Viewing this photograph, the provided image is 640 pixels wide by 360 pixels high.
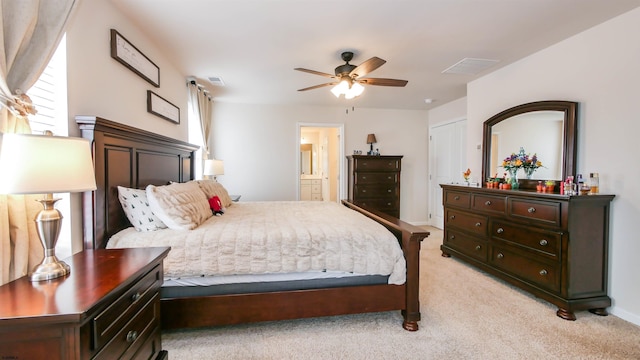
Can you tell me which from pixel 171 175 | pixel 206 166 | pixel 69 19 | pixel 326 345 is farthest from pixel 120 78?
pixel 326 345

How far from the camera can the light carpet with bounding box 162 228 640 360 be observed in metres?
1.75

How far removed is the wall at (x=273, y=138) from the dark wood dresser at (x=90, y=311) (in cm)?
367

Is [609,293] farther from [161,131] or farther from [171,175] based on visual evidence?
[161,131]

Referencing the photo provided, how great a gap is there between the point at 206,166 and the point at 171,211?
7.17ft

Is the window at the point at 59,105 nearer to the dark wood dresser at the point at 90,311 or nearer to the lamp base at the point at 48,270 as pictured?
the dark wood dresser at the point at 90,311

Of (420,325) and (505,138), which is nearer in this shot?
(420,325)

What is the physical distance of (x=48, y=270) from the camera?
1.10 metres

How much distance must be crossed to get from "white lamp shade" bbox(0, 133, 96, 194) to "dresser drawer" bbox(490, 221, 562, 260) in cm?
328

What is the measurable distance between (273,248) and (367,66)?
5.94 ft

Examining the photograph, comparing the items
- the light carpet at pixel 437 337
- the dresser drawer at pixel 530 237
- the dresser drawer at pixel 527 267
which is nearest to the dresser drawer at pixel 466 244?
the dresser drawer at pixel 527 267

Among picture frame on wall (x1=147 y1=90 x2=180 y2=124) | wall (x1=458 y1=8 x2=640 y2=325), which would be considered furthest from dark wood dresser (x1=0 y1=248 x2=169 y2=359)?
wall (x1=458 y1=8 x2=640 y2=325)

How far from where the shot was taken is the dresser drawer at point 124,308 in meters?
0.95

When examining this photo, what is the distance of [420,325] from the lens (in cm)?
207

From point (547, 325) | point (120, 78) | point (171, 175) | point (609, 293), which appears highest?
point (120, 78)
